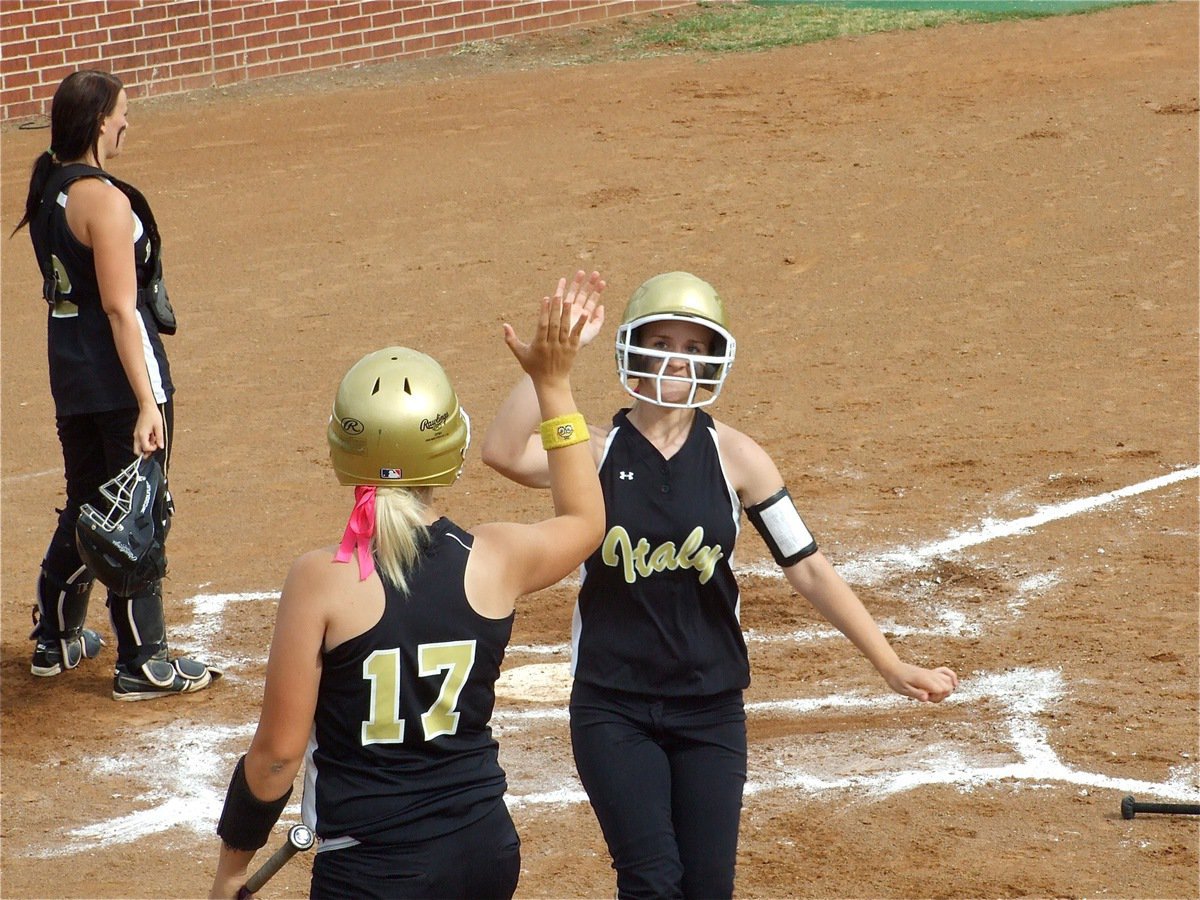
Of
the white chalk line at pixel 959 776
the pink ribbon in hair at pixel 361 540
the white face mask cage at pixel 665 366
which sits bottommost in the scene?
the white chalk line at pixel 959 776

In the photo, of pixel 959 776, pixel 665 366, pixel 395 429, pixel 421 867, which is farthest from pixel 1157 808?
pixel 395 429

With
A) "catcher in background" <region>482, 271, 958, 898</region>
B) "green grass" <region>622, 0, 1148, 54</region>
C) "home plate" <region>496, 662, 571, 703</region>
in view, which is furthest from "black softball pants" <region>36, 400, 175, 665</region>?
"green grass" <region>622, 0, 1148, 54</region>

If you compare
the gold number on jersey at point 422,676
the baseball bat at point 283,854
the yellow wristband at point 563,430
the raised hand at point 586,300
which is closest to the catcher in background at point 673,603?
the raised hand at point 586,300

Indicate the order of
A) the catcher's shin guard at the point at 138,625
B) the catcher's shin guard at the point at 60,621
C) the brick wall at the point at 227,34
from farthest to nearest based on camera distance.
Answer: the brick wall at the point at 227,34, the catcher's shin guard at the point at 60,621, the catcher's shin guard at the point at 138,625

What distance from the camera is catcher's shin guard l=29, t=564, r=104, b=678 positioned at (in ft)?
20.6

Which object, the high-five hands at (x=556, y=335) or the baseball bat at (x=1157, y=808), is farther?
the baseball bat at (x=1157, y=808)

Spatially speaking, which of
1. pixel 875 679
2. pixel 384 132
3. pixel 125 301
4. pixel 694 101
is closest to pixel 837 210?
pixel 694 101

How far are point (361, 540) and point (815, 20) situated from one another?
17.1 meters

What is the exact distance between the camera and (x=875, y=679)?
20.6ft

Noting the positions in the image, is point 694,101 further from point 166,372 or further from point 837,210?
point 166,372

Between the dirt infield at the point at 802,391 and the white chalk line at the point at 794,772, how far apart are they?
0.06ft

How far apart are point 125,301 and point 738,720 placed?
297 centimetres

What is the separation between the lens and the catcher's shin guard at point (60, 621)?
6289 mm

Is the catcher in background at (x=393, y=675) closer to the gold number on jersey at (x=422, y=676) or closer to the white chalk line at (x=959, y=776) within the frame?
the gold number on jersey at (x=422, y=676)
